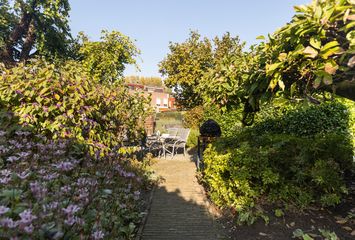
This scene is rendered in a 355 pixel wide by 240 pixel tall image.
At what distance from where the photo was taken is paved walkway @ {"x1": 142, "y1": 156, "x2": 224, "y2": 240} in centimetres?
418

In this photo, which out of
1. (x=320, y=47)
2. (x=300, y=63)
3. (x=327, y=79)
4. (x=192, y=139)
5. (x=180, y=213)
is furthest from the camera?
(x=192, y=139)

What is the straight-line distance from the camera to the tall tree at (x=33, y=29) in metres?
11.9

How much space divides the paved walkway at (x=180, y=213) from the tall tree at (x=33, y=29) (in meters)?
9.25

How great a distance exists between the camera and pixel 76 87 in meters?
4.57

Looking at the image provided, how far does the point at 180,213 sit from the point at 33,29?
39.9ft

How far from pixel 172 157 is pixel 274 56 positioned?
905 centimetres

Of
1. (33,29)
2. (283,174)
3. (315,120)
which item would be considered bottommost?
(283,174)

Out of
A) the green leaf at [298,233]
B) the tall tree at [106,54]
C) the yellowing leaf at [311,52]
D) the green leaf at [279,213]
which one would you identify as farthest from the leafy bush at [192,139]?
the yellowing leaf at [311,52]

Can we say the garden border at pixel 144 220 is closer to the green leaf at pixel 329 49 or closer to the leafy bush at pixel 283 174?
the leafy bush at pixel 283 174

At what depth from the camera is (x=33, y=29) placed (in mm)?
12438

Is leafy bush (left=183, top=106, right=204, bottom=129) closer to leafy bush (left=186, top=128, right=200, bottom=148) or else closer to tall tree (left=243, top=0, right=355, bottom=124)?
leafy bush (left=186, top=128, right=200, bottom=148)

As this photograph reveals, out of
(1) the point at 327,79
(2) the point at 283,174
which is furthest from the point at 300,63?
(2) the point at 283,174

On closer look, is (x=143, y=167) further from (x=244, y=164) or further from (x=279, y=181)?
(x=279, y=181)

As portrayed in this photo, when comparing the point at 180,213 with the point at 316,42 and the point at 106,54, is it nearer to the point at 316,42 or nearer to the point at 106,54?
the point at 316,42
